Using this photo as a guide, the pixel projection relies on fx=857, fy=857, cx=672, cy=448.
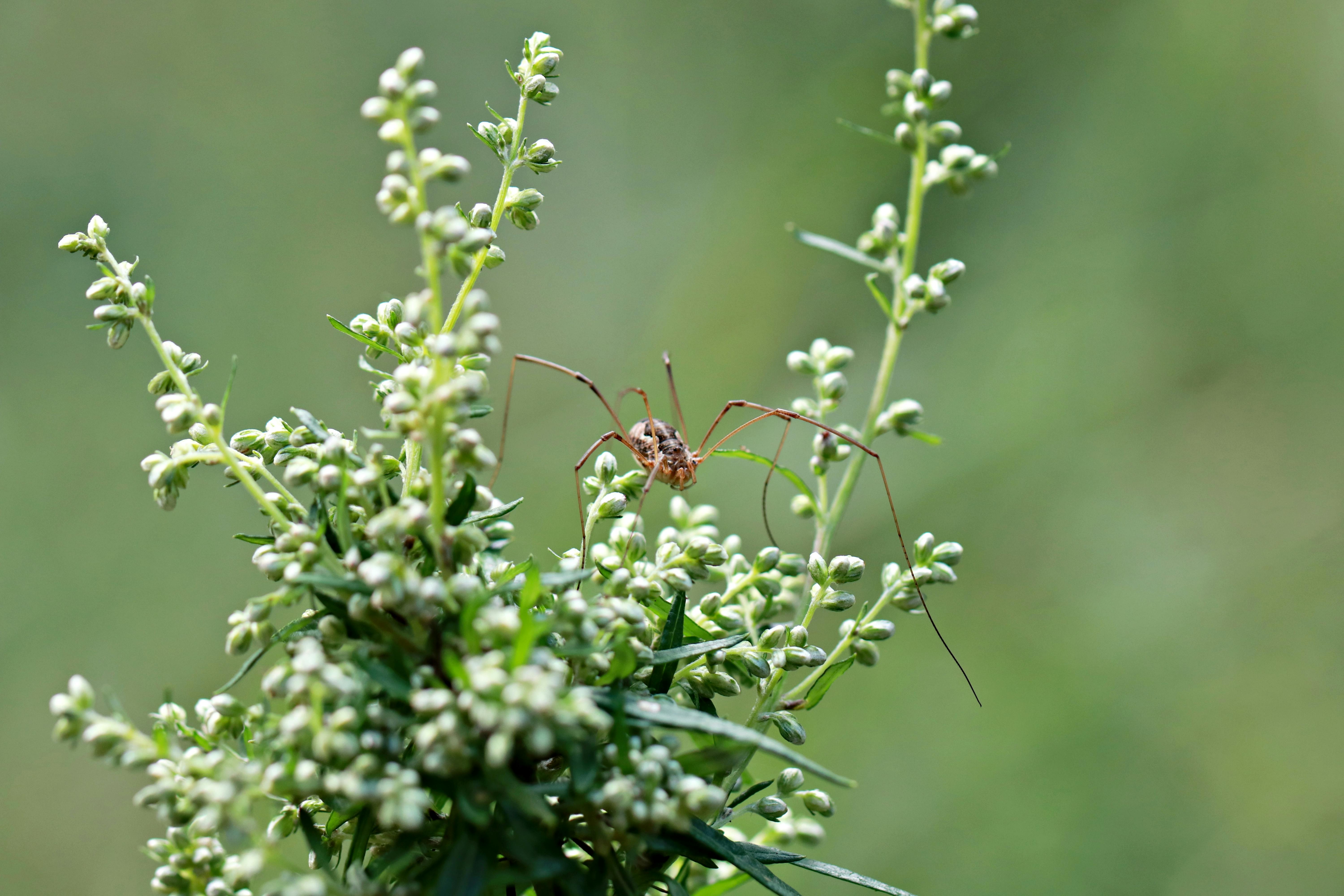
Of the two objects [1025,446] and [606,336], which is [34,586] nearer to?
[606,336]

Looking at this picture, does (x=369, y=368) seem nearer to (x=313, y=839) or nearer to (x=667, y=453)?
(x=313, y=839)

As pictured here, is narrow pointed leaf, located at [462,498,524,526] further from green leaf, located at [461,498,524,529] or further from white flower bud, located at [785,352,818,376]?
white flower bud, located at [785,352,818,376]

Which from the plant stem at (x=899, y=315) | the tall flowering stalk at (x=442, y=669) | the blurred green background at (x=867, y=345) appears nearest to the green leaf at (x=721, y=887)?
the tall flowering stalk at (x=442, y=669)

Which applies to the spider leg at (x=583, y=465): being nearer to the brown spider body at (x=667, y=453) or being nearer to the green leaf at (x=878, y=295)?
the brown spider body at (x=667, y=453)

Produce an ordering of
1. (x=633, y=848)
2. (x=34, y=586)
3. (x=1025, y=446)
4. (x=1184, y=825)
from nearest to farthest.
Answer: (x=633, y=848) < (x=1184, y=825) < (x=34, y=586) < (x=1025, y=446)

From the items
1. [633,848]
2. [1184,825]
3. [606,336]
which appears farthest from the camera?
[606,336]

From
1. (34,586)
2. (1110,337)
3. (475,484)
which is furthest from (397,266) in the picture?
(475,484)

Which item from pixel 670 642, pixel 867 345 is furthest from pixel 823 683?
pixel 867 345
